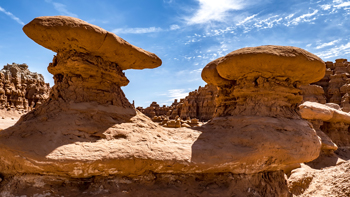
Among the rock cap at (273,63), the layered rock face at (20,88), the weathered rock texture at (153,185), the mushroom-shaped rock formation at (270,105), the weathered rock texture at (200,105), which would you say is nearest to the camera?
the weathered rock texture at (153,185)

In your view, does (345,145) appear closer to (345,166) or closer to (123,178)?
(345,166)

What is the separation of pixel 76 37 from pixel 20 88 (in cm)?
2523

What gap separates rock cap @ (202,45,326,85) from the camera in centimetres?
427

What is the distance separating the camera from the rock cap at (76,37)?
3.50 m

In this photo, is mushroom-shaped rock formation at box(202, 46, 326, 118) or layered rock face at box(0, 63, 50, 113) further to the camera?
layered rock face at box(0, 63, 50, 113)

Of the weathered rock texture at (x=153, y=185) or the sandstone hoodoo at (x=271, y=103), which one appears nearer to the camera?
the weathered rock texture at (x=153, y=185)

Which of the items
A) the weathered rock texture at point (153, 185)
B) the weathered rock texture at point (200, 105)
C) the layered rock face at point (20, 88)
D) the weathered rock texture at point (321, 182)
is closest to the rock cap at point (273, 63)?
the weathered rock texture at point (153, 185)

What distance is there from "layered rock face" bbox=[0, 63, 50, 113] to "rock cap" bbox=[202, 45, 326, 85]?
22.5 m

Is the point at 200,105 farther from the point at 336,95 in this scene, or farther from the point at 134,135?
the point at 134,135

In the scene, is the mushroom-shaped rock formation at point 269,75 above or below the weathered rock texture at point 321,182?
above

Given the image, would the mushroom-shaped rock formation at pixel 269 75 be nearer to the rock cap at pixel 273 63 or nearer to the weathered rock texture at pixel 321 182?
the rock cap at pixel 273 63

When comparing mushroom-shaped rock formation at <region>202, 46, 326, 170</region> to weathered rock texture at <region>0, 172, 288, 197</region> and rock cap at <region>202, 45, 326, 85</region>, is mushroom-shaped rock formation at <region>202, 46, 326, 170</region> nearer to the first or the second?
rock cap at <region>202, 45, 326, 85</region>

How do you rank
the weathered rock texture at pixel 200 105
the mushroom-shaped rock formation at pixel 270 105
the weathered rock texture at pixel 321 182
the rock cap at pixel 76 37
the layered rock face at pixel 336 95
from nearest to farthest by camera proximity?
1. the rock cap at pixel 76 37
2. the mushroom-shaped rock formation at pixel 270 105
3. the weathered rock texture at pixel 321 182
4. the layered rock face at pixel 336 95
5. the weathered rock texture at pixel 200 105

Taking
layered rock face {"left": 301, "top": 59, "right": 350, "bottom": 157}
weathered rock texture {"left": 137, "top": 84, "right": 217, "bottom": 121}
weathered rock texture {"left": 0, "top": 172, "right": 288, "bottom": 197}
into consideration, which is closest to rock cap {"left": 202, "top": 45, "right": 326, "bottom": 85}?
weathered rock texture {"left": 0, "top": 172, "right": 288, "bottom": 197}
